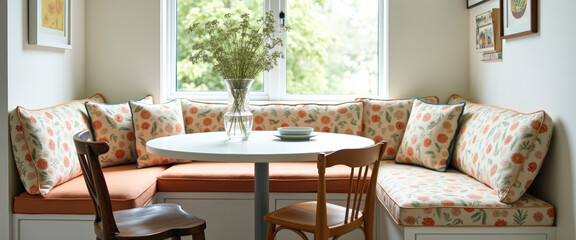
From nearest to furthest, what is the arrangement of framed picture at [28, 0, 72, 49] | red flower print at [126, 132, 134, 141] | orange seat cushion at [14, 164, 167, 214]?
orange seat cushion at [14, 164, 167, 214] → framed picture at [28, 0, 72, 49] → red flower print at [126, 132, 134, 141]

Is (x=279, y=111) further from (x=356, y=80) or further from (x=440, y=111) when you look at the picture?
(x=440, y=111)

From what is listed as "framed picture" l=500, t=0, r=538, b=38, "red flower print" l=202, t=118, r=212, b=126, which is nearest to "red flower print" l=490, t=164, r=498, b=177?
"framed picture" l=500, t=0, r=538, b=38

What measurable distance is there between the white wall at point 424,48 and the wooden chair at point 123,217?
2.09m

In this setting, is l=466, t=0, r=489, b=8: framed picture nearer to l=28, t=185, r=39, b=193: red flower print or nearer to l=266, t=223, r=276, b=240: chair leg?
l=266, t=223, r=276, b=240: chair leg

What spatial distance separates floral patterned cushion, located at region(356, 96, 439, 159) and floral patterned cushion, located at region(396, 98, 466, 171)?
15 centimetres

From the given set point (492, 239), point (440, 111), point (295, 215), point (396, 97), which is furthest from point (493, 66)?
point (295, 215)

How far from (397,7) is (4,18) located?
94.8 inches

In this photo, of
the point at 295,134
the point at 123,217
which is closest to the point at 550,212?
the point at 295,134

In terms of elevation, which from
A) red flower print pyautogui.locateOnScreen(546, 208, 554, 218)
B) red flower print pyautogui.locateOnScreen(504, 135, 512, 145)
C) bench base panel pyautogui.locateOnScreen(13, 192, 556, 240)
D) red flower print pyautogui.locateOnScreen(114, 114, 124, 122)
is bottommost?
bench base panel pyautogui.locateOnScreen(13, 192, 556, 240)

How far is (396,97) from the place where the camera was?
3879 mm

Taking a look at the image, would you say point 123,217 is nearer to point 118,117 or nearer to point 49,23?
point 118,117

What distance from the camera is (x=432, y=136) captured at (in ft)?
10.6

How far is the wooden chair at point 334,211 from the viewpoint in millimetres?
1903

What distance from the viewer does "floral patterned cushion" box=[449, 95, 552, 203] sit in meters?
2.47
